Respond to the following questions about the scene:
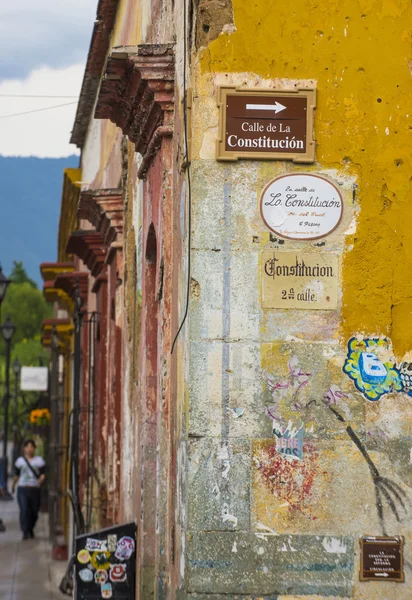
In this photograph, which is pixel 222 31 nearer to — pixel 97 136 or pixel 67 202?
pixel 97 136

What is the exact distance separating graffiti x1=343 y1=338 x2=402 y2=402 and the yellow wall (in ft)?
0.25

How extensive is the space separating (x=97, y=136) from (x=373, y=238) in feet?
35.2

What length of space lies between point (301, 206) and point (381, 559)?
2.03 m

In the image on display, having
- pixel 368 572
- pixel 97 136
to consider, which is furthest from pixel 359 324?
pixel 97 136

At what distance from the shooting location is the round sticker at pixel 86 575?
9797 mm

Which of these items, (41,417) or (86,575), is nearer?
(86,575)

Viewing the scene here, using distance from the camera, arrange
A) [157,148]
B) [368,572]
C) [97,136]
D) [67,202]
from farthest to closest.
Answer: [67,202], [97,136], [157,148], [368,572]

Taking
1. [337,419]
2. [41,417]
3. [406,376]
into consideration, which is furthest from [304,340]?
[41,417]

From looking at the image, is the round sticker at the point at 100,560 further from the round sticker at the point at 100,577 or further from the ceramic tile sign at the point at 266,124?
the ceramic tile sign at the point at 266,124

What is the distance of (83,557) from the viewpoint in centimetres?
984

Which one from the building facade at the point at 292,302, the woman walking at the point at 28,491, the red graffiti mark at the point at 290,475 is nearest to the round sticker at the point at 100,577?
the building facade at the point at 292,302

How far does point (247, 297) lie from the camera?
24.8ft

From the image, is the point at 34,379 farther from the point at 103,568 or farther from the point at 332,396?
the point at 332,396

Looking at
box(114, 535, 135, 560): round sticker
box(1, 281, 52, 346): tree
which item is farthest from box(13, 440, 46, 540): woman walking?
box(1, 281, 52, 346): tree
